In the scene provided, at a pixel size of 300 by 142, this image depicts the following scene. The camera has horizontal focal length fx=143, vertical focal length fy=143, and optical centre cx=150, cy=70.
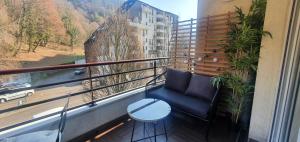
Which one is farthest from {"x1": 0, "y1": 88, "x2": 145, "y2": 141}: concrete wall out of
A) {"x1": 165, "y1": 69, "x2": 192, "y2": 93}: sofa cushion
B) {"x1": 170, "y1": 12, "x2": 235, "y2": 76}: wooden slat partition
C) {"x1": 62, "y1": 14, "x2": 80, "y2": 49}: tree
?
{"x1": 62, "y1": 14, "x2": 80, "y2": 49}: tree

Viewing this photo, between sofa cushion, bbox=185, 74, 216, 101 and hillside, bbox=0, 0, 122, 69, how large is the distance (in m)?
4.31

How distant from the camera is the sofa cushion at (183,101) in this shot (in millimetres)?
1860

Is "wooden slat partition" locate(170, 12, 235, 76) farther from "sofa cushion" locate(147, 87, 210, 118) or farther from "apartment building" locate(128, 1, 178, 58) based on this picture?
"apartment building" locate(128, 1, 178, 58)

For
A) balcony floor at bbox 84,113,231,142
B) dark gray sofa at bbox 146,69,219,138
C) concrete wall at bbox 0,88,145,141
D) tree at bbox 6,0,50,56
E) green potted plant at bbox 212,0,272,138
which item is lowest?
balcony floor at bbox 84,113,231,142

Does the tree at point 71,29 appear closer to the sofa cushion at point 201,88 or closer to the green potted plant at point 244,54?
the sofa cushion at point 201,88

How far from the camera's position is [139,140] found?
5.84 ft

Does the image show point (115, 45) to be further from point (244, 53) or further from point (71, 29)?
Answer: point (244, 53)

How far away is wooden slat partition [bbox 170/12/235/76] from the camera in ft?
8.36

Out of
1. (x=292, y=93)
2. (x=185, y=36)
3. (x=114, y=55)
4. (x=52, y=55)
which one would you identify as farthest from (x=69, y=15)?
(x=292, y=93)

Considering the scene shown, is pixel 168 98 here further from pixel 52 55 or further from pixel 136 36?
pixel 52 55

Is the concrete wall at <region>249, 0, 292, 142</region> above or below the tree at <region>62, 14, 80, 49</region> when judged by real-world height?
below

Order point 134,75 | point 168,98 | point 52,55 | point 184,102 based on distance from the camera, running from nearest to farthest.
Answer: point 184,102
point 168,98
point 52,55
point 134,75

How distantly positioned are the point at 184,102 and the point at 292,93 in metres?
1.14

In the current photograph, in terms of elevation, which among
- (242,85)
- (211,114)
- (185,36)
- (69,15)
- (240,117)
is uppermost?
(69,15)
